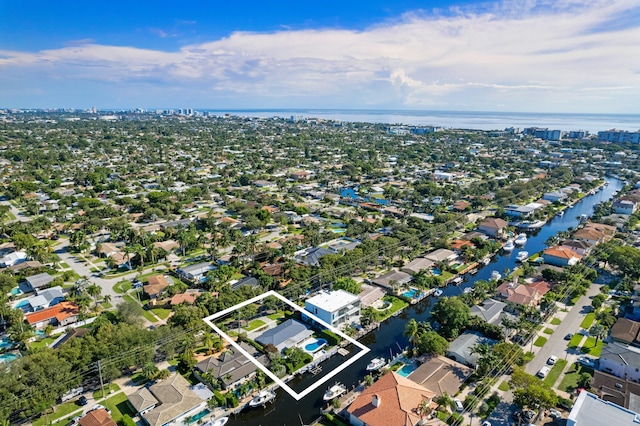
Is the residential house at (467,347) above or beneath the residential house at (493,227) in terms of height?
beneath

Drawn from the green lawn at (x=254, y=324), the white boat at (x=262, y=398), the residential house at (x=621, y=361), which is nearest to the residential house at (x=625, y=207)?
the residential house at (x=621, y=361)

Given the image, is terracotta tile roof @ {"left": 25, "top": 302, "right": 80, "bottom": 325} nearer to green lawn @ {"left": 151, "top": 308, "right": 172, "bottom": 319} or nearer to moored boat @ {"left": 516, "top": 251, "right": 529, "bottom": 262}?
green lawn @ {"left": 151, "top": 308, "right": 172, "bottom": 319}

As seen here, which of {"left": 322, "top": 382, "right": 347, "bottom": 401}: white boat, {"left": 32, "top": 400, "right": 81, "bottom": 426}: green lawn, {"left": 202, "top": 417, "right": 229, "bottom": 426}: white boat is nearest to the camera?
{"left": 202, "top": 417, "right": 229, "bottom": 426}: white boat

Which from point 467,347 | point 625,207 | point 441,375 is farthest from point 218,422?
point 625,207

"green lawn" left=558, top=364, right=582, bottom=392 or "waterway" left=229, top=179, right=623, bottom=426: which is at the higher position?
"green lawn" left=558, top=364, right=582, bottom=392

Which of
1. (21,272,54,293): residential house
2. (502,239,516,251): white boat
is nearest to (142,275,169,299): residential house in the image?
(21,272,54,293): residential house

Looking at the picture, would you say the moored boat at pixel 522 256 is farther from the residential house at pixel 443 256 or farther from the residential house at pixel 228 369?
the residential house at pixel 228 369

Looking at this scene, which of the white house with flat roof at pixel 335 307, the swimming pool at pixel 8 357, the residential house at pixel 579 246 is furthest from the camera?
the residential house at pixel 579 246
